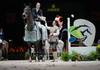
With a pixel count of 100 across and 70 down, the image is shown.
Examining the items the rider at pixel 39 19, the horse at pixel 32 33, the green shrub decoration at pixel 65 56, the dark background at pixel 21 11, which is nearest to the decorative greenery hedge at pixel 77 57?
the green shrub decoration at pixel 65 56

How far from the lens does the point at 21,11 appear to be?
21406 millimetres

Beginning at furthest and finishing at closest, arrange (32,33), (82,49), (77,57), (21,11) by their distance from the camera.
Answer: (21,11)
(82,49)
(77,57)
(32,33)

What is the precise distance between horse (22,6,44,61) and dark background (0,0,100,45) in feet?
7.93

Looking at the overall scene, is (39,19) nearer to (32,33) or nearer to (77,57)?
(32,33)

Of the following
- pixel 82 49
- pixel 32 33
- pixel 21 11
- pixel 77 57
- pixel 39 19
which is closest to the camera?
pixel 32 33

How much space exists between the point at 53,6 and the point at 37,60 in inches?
141

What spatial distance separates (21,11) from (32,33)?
313cm

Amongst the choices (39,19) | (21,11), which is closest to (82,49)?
(39,19)

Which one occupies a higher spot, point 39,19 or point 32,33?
point 39,19

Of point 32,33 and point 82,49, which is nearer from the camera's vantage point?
point 32,33

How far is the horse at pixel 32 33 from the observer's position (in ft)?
59.4

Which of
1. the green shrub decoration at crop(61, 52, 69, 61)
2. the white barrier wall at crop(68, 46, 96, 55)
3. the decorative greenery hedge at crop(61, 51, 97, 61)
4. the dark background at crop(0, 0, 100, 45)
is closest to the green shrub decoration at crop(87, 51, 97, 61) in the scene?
the decorative greenery hedge at crop(61, 51, 97, 61)

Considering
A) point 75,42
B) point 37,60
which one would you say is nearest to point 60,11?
point 75,42

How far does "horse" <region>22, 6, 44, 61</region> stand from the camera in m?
18.1
